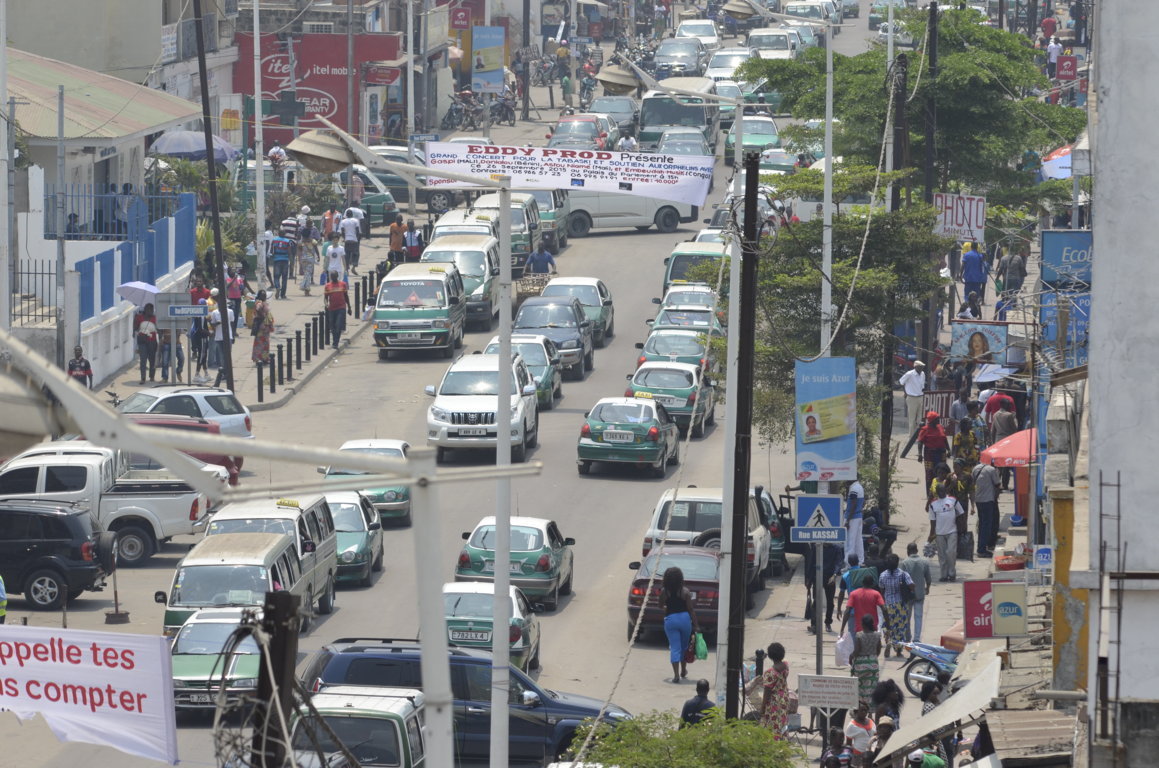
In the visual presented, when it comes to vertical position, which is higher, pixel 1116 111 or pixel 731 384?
pixel 1116 111

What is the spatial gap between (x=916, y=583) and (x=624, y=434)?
8493 mm

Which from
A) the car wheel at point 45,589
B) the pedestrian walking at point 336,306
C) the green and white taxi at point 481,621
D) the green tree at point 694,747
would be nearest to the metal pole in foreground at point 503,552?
the green tree at point 694,747

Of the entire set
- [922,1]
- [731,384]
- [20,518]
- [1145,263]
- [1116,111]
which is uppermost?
[922,1]

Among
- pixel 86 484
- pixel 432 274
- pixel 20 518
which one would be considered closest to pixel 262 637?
pixel 20 518

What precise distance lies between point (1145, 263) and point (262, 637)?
20.1 feet

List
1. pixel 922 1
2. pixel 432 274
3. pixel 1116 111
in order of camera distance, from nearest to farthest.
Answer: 1. pixel 1116 111
2. pixel 432 274
3. pixel 922 1

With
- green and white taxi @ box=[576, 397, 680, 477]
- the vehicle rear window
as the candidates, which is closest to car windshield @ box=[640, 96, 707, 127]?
green and white taxi @ box=[576, 397, 680, 477]

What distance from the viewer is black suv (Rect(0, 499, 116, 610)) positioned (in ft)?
84.6

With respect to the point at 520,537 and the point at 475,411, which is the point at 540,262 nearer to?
the point at 475,411

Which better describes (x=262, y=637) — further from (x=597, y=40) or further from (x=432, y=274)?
(x=597, y=40)

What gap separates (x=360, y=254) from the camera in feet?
172

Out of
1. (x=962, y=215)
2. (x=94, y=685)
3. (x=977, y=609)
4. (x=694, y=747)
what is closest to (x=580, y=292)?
(x=962, y=215)

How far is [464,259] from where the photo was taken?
4466 cm

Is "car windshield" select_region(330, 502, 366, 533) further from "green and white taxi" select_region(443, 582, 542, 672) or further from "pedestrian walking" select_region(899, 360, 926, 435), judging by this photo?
"pedestrian walking" select_region(899, 360, 926, 435)
